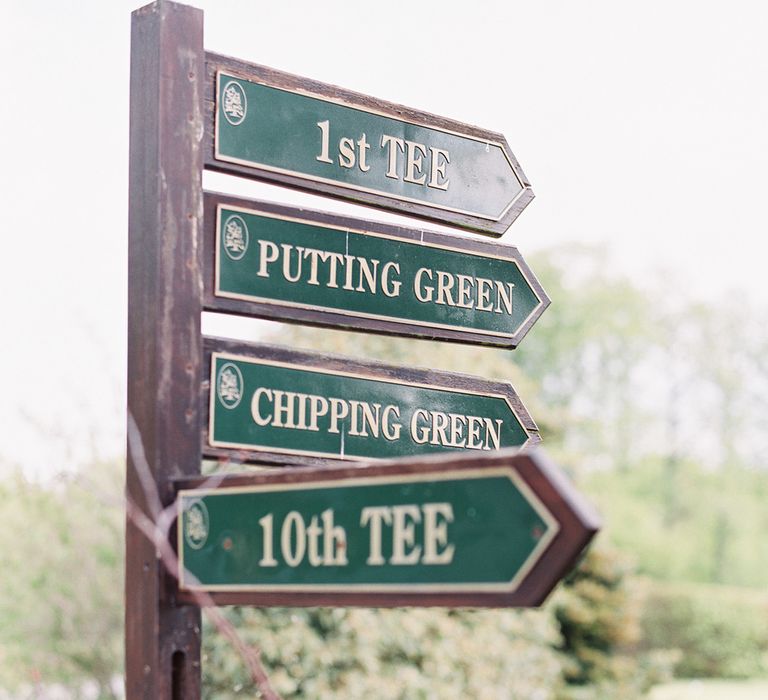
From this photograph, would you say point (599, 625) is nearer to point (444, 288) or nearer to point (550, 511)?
point (444, 288)

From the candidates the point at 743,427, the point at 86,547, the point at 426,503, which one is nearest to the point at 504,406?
the point at 426,503

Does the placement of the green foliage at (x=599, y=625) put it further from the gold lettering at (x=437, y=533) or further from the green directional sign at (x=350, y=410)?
the gold lettering at (x=437, y=533)

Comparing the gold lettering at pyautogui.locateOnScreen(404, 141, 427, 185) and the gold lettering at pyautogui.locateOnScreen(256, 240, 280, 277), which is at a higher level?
the gold lettering at pyautogui.locateOnScreen(404, 141, 427, 185)

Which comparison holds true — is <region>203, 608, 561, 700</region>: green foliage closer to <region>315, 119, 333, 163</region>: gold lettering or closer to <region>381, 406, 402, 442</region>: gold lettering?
<region>381, 406, 402, 442</region>: gold lettering

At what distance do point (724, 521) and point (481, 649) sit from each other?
21.9 m

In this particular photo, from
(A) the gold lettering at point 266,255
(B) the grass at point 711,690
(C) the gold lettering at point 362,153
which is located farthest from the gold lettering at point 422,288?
(B) the grass at point 711,690

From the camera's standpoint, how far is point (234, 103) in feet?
7.07

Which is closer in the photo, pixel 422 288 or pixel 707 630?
pixel 422 288

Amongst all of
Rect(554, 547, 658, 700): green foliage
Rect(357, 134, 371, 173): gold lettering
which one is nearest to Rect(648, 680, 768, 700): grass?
Rect(554, 547, 658, 700): green foliage

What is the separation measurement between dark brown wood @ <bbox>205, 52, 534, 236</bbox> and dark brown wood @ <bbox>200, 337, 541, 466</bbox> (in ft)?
1.07

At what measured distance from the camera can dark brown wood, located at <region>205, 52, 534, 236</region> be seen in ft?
6.97

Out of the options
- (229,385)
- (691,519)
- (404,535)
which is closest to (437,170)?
(229,385)

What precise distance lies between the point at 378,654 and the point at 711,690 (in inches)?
473

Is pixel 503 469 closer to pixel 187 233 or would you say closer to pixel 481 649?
pixel 187 233
